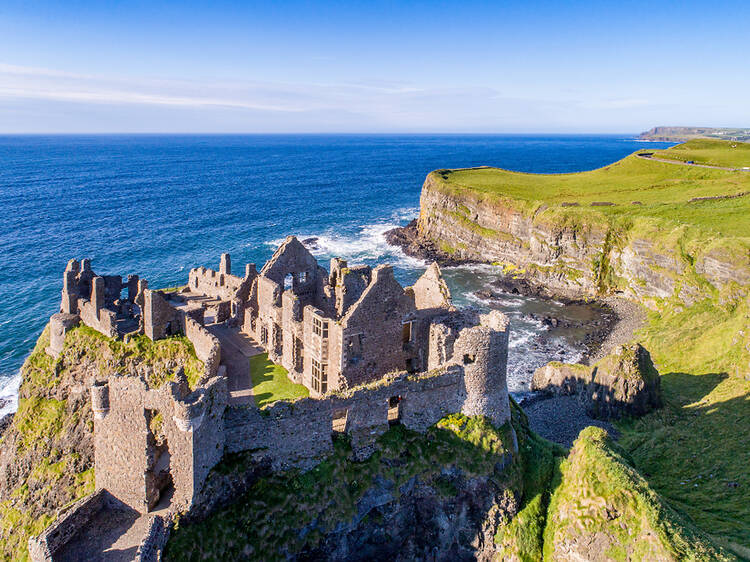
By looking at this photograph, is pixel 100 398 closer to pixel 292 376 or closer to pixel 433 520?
pixel 292 376

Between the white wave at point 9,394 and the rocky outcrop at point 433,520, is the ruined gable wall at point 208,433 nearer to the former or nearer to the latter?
the rocky outcrop at point 433,520

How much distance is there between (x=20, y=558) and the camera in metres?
25.9

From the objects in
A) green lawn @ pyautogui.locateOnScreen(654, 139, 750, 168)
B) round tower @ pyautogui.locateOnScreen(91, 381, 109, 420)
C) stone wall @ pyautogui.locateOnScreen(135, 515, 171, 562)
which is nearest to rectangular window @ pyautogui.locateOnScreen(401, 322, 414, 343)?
stone wall @ pyautogui.locateOnScreen(135, 515, 171, 562)

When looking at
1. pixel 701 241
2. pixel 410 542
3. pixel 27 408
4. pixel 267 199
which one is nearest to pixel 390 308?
pixel 410 542

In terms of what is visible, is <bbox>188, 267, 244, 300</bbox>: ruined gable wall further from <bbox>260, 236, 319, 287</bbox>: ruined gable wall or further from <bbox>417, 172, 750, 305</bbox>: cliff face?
<bbox>417, 172, 750, 305</bbox>: cliff face

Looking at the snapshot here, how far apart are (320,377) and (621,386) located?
29.3 metres

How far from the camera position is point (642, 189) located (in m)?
108

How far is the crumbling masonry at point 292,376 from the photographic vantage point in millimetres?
21875

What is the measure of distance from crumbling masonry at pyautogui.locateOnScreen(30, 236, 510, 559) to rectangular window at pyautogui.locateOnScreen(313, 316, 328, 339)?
2.7 inches


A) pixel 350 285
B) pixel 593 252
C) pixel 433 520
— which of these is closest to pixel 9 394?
pixel 350 285

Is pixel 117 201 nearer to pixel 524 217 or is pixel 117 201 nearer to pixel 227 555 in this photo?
pixel 524 217

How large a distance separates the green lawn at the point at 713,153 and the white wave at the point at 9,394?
146m

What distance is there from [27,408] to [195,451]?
2215 centimetres

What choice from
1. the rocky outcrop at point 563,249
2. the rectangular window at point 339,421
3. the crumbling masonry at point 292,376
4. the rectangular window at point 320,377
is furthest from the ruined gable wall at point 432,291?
the rocky outcrop at point 563,249
